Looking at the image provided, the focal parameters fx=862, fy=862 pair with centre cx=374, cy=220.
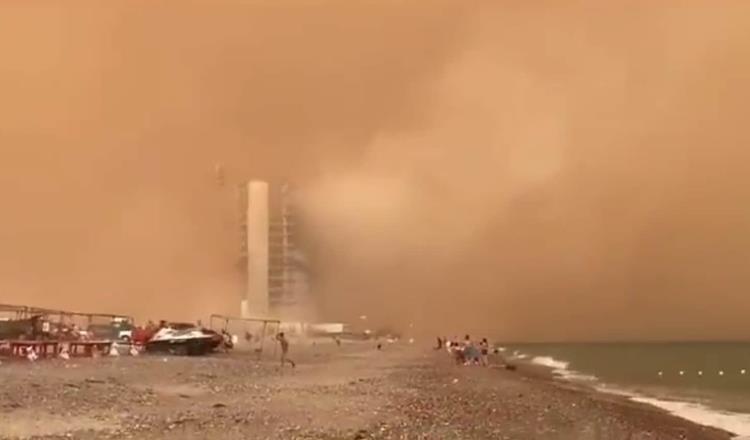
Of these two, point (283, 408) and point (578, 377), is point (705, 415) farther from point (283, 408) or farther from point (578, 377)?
point (578, 377)

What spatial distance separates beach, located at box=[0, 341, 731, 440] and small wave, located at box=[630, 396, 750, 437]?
57.6 inches

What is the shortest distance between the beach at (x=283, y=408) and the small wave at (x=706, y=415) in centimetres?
146

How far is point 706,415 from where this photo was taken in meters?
39.9

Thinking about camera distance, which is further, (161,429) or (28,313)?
(28,313)

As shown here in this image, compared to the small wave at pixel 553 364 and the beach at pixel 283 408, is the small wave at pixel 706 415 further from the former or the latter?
the small wave at pixel 553 364

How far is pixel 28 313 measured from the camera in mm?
74250

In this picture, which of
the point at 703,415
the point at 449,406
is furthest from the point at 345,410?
the point at 703,415

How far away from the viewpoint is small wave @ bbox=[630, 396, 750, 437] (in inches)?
1388

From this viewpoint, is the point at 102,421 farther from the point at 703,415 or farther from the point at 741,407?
the point at 741,407

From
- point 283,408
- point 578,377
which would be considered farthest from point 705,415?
point 578,377

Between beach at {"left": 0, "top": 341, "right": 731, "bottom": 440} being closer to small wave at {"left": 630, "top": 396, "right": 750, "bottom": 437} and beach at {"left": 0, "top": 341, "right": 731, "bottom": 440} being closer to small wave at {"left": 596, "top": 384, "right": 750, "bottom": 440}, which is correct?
small wave at {"left": 596, "top": 384, "right": 750, "bottom": 440}

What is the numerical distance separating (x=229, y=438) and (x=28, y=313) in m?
61.5

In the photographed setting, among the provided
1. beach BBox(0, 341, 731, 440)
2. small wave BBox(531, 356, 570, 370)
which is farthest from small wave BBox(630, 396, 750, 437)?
small wave BBox(531, 356, 570, 370)

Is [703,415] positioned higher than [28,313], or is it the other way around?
[28,313]
